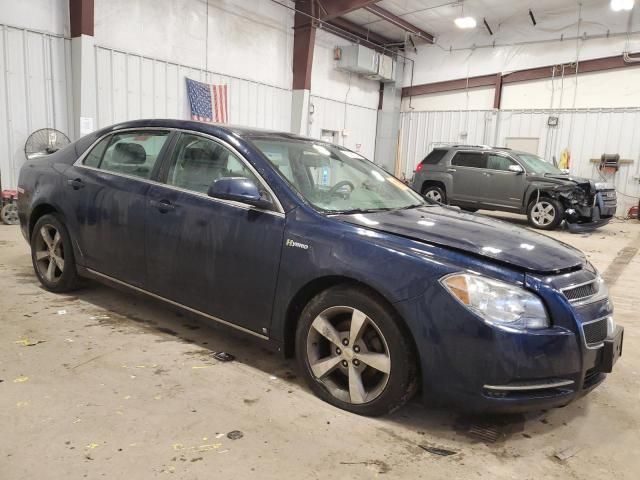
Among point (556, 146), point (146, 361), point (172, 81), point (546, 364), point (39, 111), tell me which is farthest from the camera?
point (556, 146)

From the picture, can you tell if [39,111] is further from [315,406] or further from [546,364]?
[546,364]

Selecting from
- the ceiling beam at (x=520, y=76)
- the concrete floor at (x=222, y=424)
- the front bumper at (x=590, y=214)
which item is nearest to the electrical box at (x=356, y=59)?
the ceiling beam at (x=520, y=76)

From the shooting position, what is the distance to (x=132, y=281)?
10.9 feet

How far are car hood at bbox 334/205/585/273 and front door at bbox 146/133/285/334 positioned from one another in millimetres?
493

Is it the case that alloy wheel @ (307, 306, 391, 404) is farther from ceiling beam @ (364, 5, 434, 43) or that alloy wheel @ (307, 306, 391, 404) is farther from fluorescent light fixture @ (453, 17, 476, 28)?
fluorescent light fixture @ (453, 17, 476, 28)

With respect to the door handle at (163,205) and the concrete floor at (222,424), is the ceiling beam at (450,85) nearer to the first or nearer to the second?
→ the concrete floor at (222,424)

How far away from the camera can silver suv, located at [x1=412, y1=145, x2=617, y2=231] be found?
9648 mm

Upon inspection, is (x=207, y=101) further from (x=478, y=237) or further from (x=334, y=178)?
(x=478, y=237)

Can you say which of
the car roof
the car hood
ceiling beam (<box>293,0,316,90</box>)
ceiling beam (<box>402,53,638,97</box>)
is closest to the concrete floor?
the car hood

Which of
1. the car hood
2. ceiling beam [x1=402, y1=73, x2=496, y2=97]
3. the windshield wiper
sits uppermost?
ceiling beam [x1=402, y1=73, x2=496, y2=97]

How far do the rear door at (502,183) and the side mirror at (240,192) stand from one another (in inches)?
353

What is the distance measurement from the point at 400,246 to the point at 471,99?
15184 millimetres

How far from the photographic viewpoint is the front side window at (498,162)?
34.8ft

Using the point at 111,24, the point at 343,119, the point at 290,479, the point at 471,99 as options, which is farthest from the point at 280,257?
the point at 471,99
